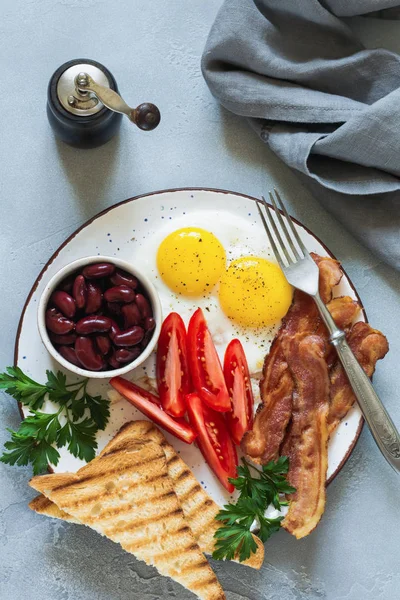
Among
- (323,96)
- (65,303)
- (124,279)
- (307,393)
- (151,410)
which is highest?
(65,303)

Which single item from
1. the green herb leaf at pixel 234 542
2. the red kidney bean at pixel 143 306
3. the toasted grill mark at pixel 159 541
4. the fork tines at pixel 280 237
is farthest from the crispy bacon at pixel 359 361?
the red kidney bean at pixel 143 306

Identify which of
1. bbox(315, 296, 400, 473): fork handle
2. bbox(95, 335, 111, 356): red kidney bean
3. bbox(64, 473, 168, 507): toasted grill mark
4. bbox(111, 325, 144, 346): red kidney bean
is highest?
bbox(95, 335, 111, 356): red kidney bean

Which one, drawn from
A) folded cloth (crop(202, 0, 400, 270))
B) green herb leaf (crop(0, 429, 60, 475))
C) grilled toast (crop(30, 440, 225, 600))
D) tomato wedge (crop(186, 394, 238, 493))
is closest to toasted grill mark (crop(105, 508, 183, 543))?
grilled toast (crop(30, 440, 225, 600))

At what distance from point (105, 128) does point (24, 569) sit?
72.4 inches

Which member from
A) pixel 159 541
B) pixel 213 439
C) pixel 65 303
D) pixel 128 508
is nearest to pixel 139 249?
pixel 65 303

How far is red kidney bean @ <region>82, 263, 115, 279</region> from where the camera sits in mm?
2902

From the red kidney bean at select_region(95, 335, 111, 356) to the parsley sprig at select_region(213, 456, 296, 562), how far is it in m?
0.72

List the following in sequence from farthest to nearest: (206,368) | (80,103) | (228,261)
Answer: (228,261) < (206,368) < (80,103)

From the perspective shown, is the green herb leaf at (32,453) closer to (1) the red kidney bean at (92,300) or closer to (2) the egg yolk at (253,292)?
(1) the red kidney bean at (92,300)

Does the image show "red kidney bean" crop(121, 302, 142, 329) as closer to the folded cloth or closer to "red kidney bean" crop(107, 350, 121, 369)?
"red kidney bean" crop(107, 350, 121, 369)

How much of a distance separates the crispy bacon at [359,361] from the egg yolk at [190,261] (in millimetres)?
622

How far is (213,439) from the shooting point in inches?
121

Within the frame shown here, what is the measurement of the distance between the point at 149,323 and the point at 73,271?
1.15 ft

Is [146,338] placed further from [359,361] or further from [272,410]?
[359,361]
